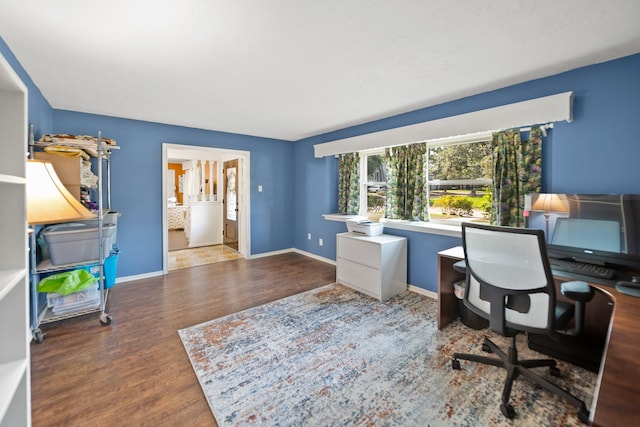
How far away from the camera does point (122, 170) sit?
3.74 meters

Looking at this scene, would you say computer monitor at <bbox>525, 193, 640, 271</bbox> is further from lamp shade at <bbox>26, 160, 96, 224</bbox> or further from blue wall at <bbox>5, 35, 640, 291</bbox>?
lamp shade at <bbox>26, 160, 96, 224</bbox>

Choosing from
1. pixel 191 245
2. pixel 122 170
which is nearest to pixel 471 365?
pixel 122 170

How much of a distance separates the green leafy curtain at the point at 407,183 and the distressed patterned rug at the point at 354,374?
Answer: 1274 millimetres

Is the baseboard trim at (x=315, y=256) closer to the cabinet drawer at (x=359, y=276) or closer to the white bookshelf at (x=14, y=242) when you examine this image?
the cabinet drawer at (x=359, y=276)

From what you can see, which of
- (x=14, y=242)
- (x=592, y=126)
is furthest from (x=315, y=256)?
(x=14, y=242)

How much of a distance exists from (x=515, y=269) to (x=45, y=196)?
2.80 meters

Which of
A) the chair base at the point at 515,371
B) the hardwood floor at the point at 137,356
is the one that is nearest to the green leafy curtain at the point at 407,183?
the hardwood floor at the point at 137,356

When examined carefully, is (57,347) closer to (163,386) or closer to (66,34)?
(163,386)

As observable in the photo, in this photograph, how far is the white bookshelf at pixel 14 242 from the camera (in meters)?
0.94

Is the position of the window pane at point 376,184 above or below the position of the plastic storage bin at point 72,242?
above

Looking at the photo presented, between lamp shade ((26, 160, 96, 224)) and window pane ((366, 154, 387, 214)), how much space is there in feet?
11.5

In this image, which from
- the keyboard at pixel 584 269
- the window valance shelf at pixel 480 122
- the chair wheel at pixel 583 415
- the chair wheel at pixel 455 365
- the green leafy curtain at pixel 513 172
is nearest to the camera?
the chair wheel at pixel 583 415

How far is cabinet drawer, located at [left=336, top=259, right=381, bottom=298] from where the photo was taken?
10.6 ft

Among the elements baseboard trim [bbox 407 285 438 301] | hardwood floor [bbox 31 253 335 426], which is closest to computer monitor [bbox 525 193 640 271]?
baseboard trim [bbox 407 285 438 301]
